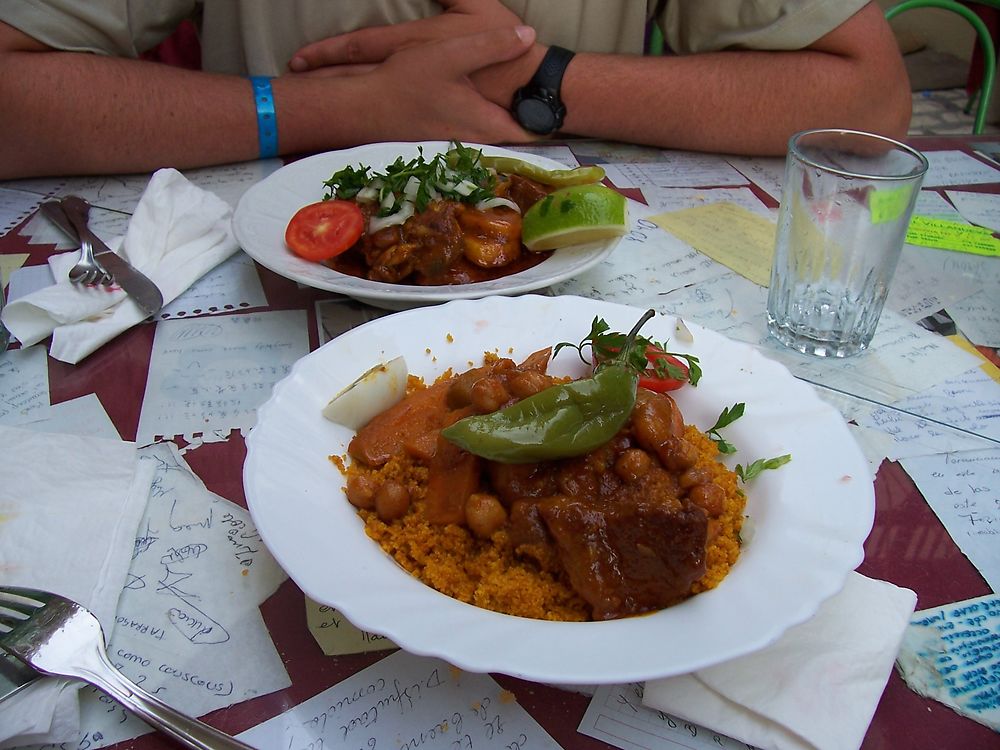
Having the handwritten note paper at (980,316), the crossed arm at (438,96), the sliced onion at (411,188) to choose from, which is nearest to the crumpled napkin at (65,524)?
the sliced onion at (411,188)

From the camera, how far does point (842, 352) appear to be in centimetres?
144

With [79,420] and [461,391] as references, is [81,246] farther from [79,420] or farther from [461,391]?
[461,391]

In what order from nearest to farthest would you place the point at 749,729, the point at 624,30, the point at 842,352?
the point at 749,729 → the point at 842,352 → the point at 624,30

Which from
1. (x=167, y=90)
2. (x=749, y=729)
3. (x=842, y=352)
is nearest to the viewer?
(x=749, y=729)

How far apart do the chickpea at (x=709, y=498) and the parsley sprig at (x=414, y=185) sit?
858 millimetres

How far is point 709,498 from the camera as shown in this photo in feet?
3.01

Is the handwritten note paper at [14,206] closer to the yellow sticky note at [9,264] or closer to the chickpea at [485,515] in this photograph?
the yellow sticky note at [9,264]

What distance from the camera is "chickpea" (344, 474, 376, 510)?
93 centimetres

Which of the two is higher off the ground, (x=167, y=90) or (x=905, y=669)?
(x=167, y=90)

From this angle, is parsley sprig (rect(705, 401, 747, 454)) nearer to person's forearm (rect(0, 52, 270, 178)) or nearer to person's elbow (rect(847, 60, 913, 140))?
person's forearm (rect(0, 52, 270, 178))

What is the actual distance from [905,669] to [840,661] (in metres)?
0.10

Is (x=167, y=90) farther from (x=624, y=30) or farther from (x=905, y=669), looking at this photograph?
(x=905, y=669)

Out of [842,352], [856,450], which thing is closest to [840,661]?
[856,450]

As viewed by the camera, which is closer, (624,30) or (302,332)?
(302,332)
